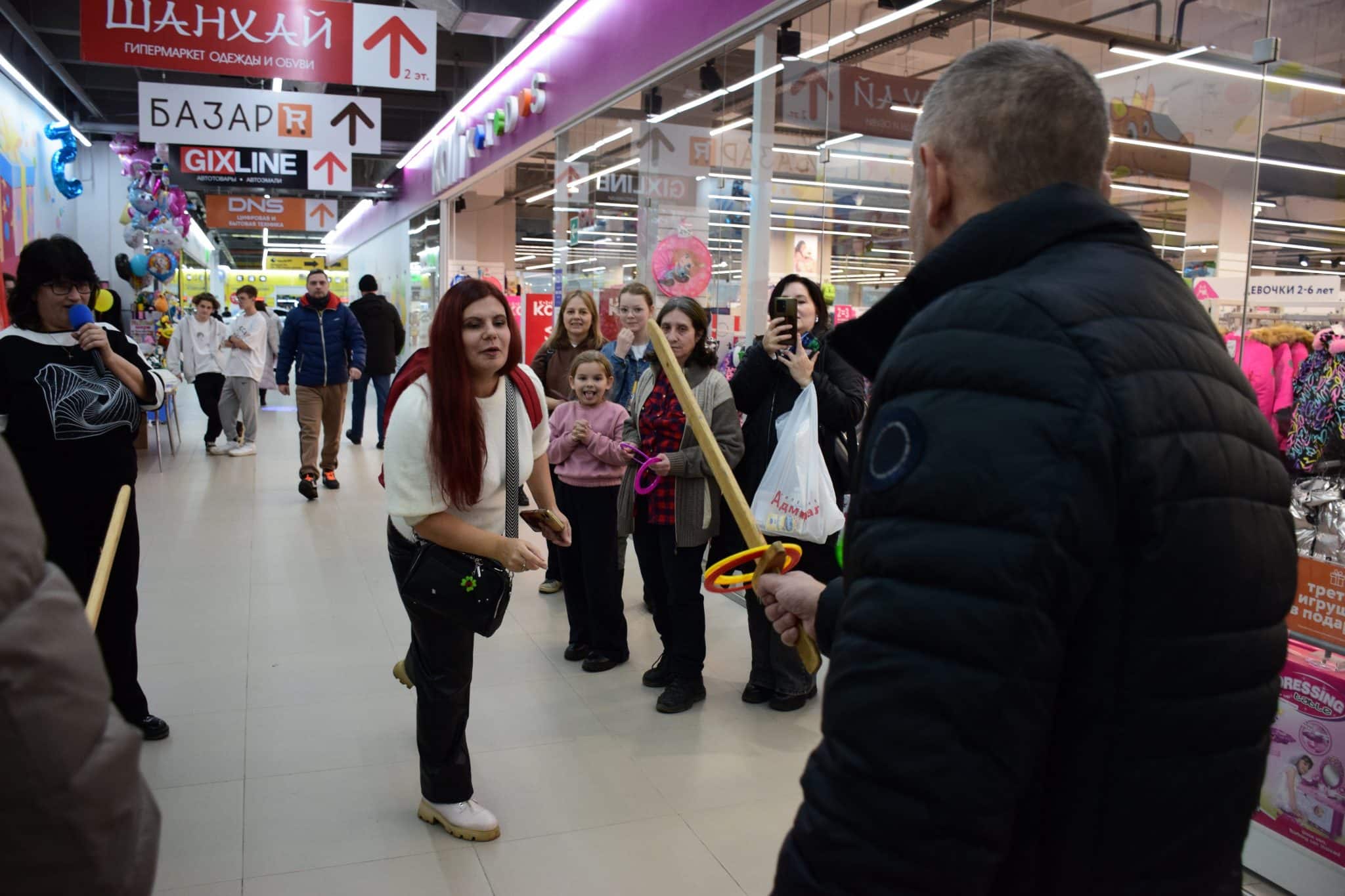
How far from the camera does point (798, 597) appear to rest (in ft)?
4.31

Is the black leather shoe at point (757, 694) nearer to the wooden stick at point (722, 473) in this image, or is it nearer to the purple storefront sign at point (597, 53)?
the wooden stick at point (722, 473)

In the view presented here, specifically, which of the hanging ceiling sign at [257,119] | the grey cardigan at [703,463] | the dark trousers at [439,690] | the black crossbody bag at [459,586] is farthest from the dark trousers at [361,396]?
the black crossbody bag at [459,586]

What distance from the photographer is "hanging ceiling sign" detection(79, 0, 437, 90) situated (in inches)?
251

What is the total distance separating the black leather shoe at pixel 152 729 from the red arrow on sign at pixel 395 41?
5.24 meters

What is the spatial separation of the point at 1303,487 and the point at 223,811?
3.46m

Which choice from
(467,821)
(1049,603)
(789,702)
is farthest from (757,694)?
(1049,603)

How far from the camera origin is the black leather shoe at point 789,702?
3.84 metres

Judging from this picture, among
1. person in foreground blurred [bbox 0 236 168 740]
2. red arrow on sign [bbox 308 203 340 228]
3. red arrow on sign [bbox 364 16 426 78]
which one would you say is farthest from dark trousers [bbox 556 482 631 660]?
red arrow on sign [bbox 308 203 340 228]

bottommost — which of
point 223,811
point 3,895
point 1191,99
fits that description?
point 223,811

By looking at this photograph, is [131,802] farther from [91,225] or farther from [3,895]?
[91,225]

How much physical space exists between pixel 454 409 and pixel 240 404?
8914 mm

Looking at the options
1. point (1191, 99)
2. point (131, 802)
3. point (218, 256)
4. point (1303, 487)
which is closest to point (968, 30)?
point (1191, 99)

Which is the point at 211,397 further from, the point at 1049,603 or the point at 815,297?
the point at 1049,603

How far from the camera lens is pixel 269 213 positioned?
1786cm
